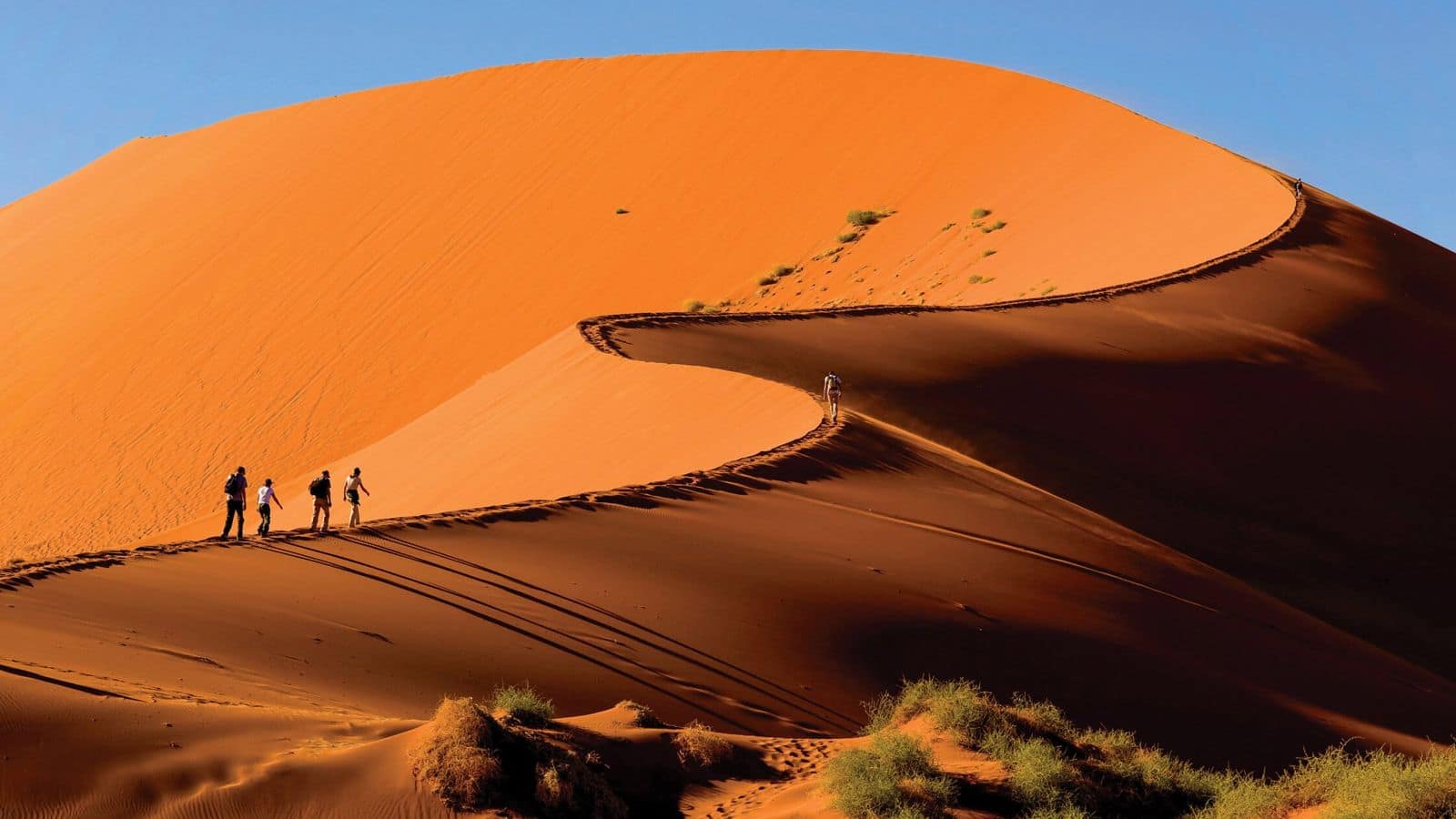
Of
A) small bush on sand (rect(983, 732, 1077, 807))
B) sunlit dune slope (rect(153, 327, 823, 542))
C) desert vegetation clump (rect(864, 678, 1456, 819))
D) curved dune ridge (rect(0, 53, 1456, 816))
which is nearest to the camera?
desert vegetation clump (rect(864, 678, 1456, 819))

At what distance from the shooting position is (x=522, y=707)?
397 inches

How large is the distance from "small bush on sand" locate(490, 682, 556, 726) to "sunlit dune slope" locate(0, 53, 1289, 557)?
19.6 meters

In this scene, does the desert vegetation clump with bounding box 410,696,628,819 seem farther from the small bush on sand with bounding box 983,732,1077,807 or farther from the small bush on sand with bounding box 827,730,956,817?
the small bush on sand with bounding box 983,732,1077,807

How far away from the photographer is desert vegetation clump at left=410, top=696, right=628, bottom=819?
8812mm

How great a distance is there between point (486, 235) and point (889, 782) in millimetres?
41650

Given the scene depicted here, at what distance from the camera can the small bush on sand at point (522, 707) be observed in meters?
9.83

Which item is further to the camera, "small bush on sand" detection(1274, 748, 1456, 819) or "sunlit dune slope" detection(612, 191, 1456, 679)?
"sunlit dune slope" detection(612, 191, 1456, 679)

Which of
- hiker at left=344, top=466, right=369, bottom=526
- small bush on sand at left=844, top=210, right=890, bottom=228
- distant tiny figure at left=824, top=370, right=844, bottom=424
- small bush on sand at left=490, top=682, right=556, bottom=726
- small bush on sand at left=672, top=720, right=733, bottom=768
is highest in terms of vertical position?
small bush on sand at left=844, top=210, right=890, bottom=228

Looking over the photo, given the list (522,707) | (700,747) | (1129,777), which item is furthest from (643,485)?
(1129,777)

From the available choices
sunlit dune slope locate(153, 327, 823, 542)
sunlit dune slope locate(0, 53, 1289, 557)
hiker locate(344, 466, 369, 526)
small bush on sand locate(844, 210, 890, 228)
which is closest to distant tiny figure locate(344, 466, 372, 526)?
hiker locate(344, 466, 369, 526)

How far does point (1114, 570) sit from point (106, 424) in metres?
28.1

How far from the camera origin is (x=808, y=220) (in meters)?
46.1

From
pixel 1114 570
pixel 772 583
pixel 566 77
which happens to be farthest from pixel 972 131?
pixel 772 583

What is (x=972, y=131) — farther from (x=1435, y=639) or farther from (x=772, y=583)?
(x=772, y=583)
